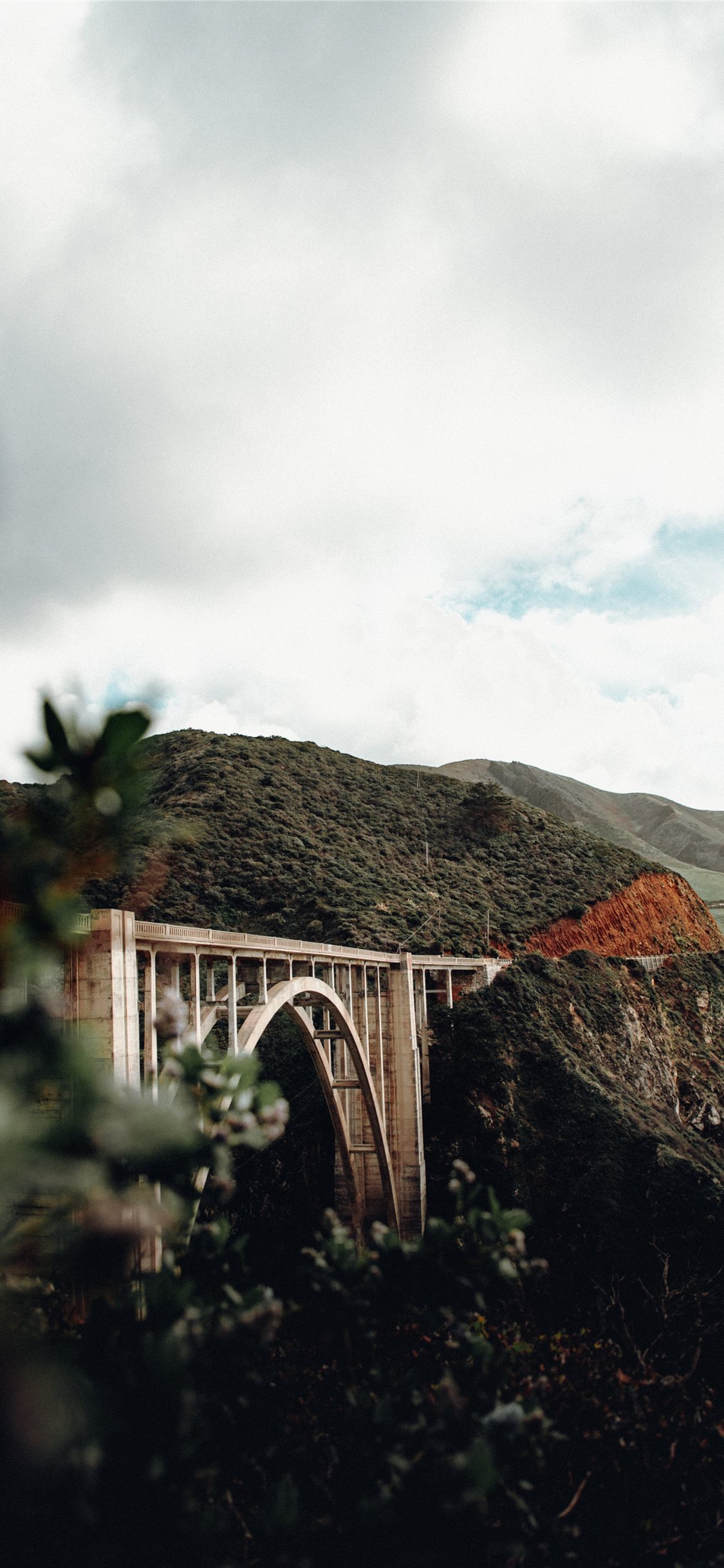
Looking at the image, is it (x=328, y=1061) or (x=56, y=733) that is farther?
(x=328, y=1061)

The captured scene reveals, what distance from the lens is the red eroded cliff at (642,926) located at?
125 feet

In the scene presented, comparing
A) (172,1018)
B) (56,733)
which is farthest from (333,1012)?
(56,733)

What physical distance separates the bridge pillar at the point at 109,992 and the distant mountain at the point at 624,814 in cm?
11098

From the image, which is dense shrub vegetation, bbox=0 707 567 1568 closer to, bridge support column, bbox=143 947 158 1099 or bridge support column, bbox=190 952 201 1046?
bridge support column, bbox=143 947 158 1099

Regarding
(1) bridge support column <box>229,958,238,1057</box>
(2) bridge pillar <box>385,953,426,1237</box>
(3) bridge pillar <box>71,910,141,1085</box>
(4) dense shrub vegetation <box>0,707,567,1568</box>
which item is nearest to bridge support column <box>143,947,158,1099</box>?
(3) bridge pillar <box>71,910,141,1085</box>

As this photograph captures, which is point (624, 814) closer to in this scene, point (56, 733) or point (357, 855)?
point (357, 855)

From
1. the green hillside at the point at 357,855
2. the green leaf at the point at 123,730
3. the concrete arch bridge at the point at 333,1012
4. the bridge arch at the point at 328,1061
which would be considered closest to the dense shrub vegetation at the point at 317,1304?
the green leaf at the point at 123,730

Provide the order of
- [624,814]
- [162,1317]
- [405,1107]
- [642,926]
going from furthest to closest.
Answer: [624,814] < [642,926] < [405,1107] < [162,1317]

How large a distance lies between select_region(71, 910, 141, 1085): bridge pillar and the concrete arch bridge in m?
0.01

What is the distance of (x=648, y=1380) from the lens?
37.3 ft

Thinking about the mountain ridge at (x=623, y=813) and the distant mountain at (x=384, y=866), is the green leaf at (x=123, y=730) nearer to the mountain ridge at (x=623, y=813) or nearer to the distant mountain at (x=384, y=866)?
the distant mountain at (x=384, y=866)

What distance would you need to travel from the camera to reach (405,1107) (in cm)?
2173

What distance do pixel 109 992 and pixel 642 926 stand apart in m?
36.6

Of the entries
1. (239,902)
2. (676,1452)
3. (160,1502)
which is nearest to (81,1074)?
(160,1502)
